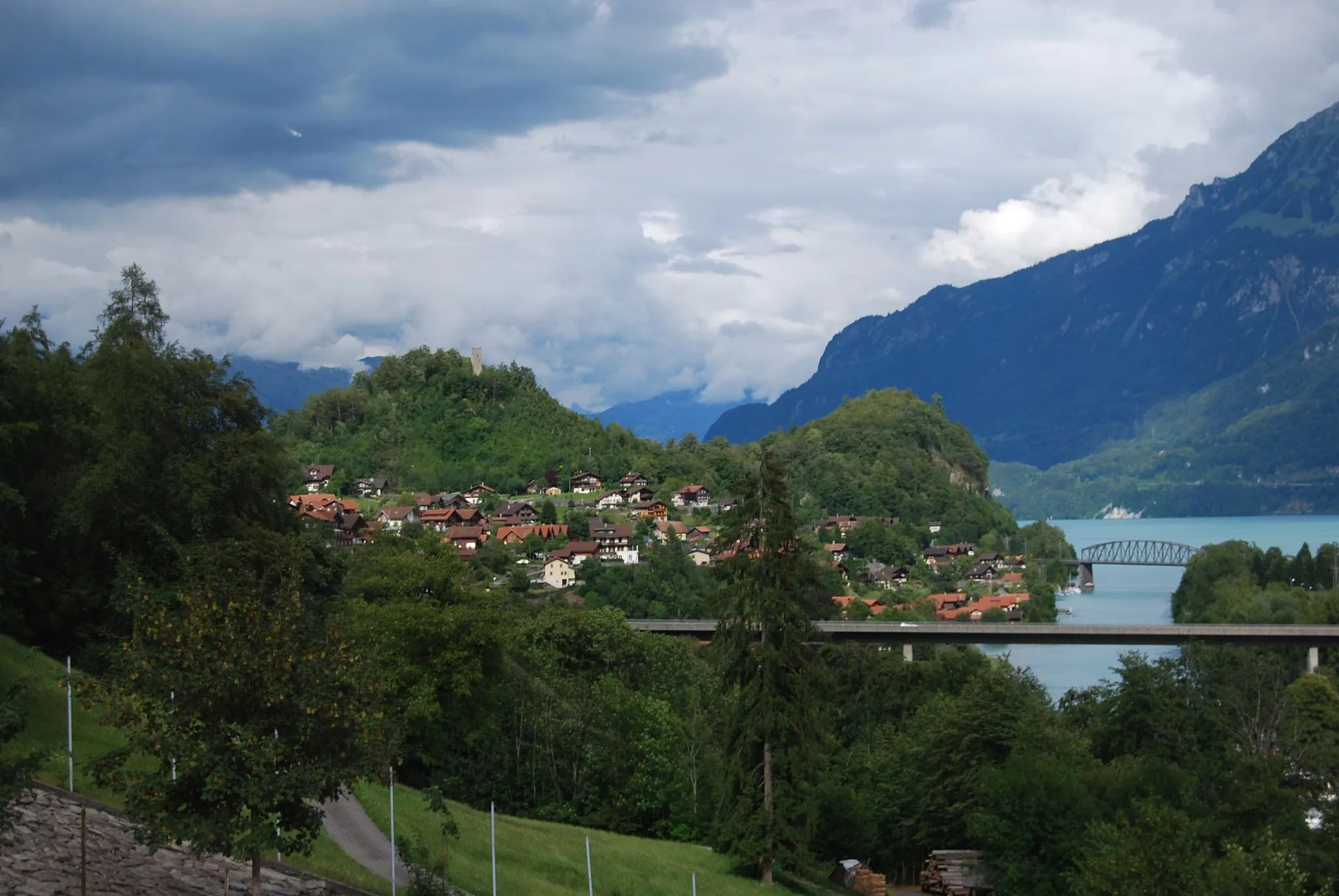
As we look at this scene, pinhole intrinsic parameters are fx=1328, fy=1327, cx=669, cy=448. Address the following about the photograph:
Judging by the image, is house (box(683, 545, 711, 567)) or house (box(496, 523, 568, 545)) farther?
house (box(496, 523, 568, 545))

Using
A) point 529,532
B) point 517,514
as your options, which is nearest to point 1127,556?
point 517,514

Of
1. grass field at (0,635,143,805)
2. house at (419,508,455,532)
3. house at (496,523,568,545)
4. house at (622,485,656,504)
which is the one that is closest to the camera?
grass field at (0,635,143,805)

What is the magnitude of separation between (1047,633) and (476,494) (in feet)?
194

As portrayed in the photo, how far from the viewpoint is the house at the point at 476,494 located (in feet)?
368

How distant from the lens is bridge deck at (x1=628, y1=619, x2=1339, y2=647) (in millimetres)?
62594

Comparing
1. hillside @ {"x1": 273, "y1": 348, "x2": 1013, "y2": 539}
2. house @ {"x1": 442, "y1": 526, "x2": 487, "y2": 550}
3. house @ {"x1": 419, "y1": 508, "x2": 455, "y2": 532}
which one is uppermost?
hillside @ {"x1": 273, "y1": 348, "x2": 1013, "y2": 539}

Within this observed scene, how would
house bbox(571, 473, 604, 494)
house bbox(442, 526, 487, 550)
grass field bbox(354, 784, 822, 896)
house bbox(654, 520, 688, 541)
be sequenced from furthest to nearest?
1. house bbox(571, 473, 604, 494)
2. house bbox(654, 520, 688, 541)
3. house bbox(442, 526, 487, 550)
4. grass field bbox(354, 784, 822, 896)

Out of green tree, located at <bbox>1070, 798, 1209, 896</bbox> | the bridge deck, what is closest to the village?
the bridge deck

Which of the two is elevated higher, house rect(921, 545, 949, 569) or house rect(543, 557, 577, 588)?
house rect(921, 545, 949, 569)

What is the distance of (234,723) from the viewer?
451 inches

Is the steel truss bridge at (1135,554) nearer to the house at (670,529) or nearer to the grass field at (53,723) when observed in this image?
the house at (670,529)

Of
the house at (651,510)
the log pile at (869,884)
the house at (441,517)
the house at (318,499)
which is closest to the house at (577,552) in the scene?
the house at (441,517)

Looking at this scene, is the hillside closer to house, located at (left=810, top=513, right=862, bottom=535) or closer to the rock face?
house, located at (left=810, top=513, right=862, bottom=535)

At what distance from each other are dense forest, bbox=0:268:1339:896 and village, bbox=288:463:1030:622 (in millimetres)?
41765
